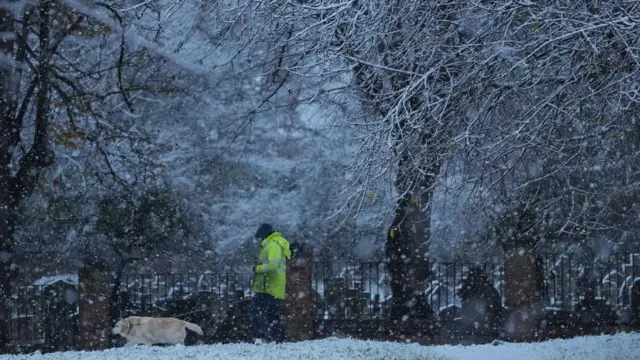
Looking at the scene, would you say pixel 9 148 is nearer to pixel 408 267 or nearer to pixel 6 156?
pixel 6 156

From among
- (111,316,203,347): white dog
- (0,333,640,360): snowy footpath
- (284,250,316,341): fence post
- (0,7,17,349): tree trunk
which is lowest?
(0,333,640,360): snowy footpath

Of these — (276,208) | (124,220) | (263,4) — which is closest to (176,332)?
(263,4)

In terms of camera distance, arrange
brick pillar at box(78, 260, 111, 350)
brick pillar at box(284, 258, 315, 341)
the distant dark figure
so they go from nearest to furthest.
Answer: brick pillar at box(78, 260, 111, 350) → brick pillar at box(284, 258, 315, 341) → the distant dark figure

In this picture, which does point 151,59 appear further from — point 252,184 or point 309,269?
point 252,184

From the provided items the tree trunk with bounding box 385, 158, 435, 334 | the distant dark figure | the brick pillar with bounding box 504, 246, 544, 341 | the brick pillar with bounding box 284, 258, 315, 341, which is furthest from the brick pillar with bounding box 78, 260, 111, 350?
the brick pillar with bounding box 504, 246, 544, 341

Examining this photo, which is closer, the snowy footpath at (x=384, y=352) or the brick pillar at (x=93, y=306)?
the snowy footpath at (x=384, y=352)

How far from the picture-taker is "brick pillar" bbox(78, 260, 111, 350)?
45.7 feet

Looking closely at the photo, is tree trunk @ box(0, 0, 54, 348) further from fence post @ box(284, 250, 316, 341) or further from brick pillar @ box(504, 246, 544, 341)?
brick pillar @ box(504, 246, 544, 341)

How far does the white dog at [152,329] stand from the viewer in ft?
40.7

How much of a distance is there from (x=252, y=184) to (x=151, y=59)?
945 centimetres

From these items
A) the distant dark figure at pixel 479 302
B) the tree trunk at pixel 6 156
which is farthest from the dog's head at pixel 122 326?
the distant dark figure at pixel 479 302

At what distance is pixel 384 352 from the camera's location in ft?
34.0

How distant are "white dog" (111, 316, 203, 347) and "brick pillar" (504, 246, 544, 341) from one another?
509 cm

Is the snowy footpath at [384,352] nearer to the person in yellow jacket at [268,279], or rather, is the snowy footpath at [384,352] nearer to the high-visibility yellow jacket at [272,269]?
the person in yellow jacket at [268,279]
